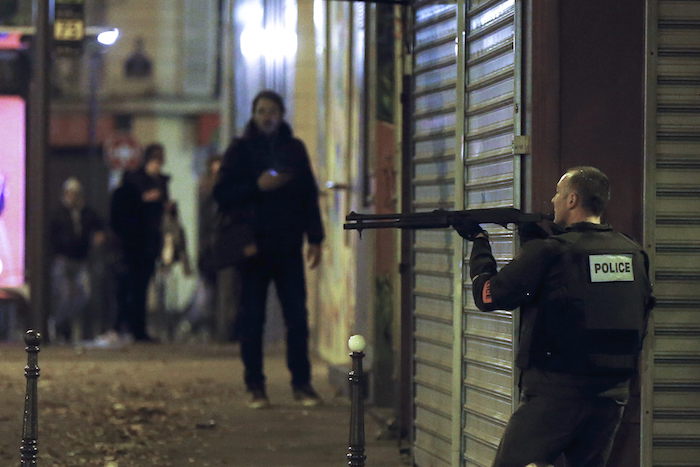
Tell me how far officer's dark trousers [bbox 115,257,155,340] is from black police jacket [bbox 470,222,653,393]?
1246 cm

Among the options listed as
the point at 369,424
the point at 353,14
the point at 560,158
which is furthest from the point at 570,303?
the point at 353,14

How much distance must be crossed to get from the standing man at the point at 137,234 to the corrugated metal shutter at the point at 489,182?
10480mm

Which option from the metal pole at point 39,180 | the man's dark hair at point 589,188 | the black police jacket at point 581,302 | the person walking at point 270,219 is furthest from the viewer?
the metal pole at point 39,180

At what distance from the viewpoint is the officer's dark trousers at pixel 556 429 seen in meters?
6.30

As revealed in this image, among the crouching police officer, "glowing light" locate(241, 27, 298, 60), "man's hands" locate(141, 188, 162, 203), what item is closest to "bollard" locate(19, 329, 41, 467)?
the crouching police officer

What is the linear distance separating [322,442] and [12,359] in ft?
21.8

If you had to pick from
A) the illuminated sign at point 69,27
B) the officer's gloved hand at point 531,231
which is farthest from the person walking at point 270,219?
the illuminated sign at point 69,27

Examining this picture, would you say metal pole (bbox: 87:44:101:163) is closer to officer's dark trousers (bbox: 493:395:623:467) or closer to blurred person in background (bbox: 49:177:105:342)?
blurred person in background (bbox: 49:177:105:342)

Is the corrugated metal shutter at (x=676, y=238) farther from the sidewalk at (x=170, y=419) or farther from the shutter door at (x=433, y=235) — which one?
the sidewalk at (x=170, y=419)

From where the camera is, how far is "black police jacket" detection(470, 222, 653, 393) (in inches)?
245

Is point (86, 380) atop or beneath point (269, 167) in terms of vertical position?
beneath

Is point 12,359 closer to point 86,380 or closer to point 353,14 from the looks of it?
Result: point 86,380

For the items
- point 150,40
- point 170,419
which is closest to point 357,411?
point 170,419

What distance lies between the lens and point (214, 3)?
43312mm
